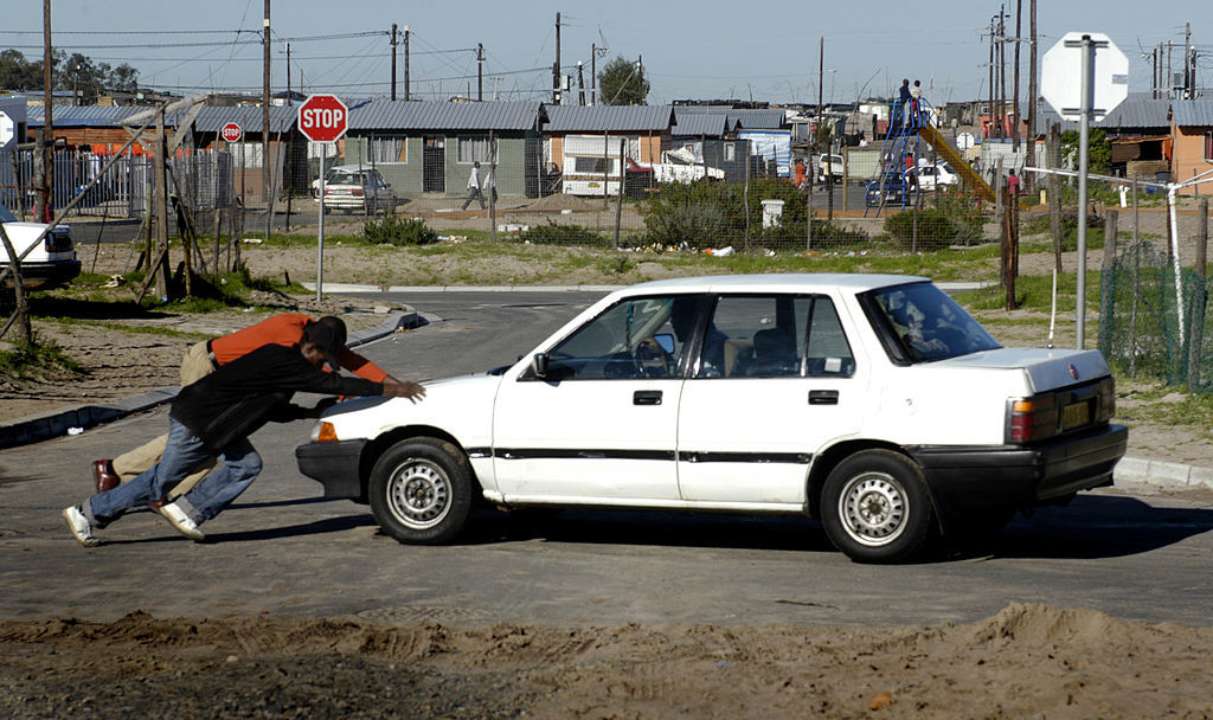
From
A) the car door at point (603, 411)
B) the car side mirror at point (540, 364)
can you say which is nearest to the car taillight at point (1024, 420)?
the car door at point (603, 411)

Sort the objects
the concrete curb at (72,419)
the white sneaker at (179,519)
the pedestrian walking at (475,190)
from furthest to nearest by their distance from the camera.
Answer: the pedestrian walking at (475,190), the concrete curb at (72,419), the white sneaker at (179,519)

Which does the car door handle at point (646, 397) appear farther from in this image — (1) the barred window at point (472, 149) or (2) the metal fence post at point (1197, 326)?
(1) the barred window at point (472, 149)

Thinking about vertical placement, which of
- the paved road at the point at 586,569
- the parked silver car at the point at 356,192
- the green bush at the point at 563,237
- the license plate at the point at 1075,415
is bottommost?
the paved road at the point at 586,569

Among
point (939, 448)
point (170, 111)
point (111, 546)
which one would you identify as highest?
point (170, 111)

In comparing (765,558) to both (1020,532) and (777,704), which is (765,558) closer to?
(1020,532)

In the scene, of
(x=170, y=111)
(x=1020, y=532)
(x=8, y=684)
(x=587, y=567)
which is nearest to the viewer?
(x=8, y=684)

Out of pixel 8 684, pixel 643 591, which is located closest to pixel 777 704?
pixel 643 591

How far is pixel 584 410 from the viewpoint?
8961mm

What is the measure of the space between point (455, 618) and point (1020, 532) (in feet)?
12.2

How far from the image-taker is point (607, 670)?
245 inches

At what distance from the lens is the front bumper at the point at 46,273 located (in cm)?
2359

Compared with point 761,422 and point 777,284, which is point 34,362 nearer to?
point 777,284

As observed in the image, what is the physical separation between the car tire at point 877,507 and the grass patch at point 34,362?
10.9 metres

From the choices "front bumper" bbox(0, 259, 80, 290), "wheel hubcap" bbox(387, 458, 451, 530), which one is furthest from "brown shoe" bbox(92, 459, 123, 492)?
"front bumper" bbox(0, 259, 80, 290)
